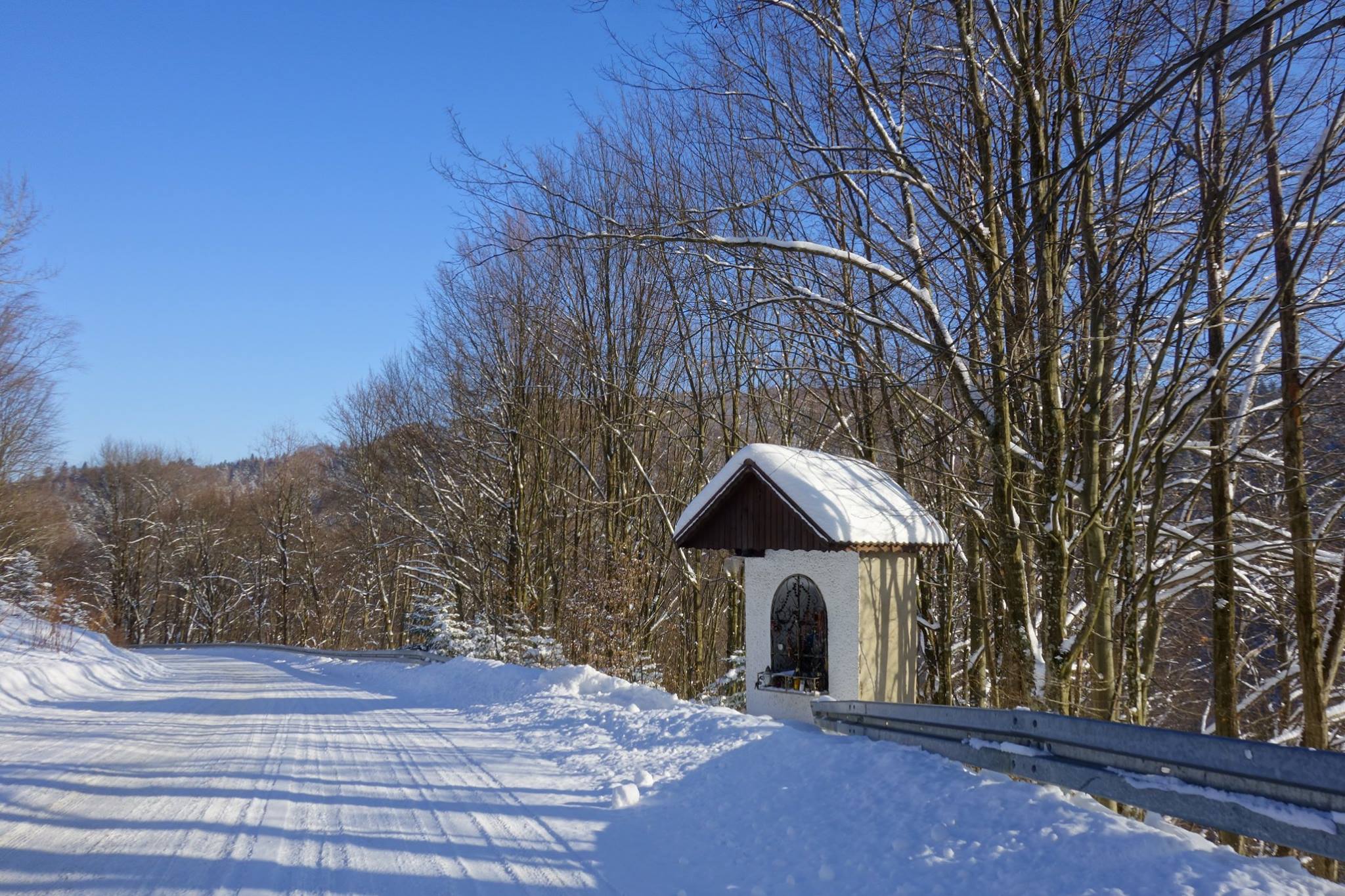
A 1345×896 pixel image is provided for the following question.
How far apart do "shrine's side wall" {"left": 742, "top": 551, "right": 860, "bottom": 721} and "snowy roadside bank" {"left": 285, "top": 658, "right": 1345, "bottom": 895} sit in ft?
4.53

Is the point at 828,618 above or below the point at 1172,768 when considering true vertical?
above

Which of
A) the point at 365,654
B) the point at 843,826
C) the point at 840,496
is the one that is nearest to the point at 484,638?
the point at 365,654

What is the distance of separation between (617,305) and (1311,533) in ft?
52.9

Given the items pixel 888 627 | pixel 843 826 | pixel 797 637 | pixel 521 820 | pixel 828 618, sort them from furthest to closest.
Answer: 1. pixel 797 637
2. pixel 888 627
3. pixel 828 618
4. pixel 521 820
5. pixel 843 826

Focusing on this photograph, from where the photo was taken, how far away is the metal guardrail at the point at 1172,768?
11.0 feet

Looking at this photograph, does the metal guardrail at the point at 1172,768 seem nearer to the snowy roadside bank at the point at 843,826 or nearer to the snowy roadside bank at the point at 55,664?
the snowy roadside bank at the point at 843,826

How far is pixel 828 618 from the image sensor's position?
9508 mm

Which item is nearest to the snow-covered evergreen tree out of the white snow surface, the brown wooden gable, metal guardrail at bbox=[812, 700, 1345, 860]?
the brown wooden gable

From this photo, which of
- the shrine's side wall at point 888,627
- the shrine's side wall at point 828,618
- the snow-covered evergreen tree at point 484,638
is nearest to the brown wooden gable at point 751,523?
the shrine's side wall at point 828,618

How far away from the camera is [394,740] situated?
9.48 metres

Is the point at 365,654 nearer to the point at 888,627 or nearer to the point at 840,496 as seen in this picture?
the point at 888,627

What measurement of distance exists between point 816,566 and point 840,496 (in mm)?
913

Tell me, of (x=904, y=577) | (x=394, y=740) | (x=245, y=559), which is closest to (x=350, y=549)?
(x=245, y=559)

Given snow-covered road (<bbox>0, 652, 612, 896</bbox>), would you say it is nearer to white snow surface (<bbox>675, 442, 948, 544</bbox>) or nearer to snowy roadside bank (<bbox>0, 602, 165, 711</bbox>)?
snowy roadside bank (<bbox>0, 602, 165, 711</bbox>)
